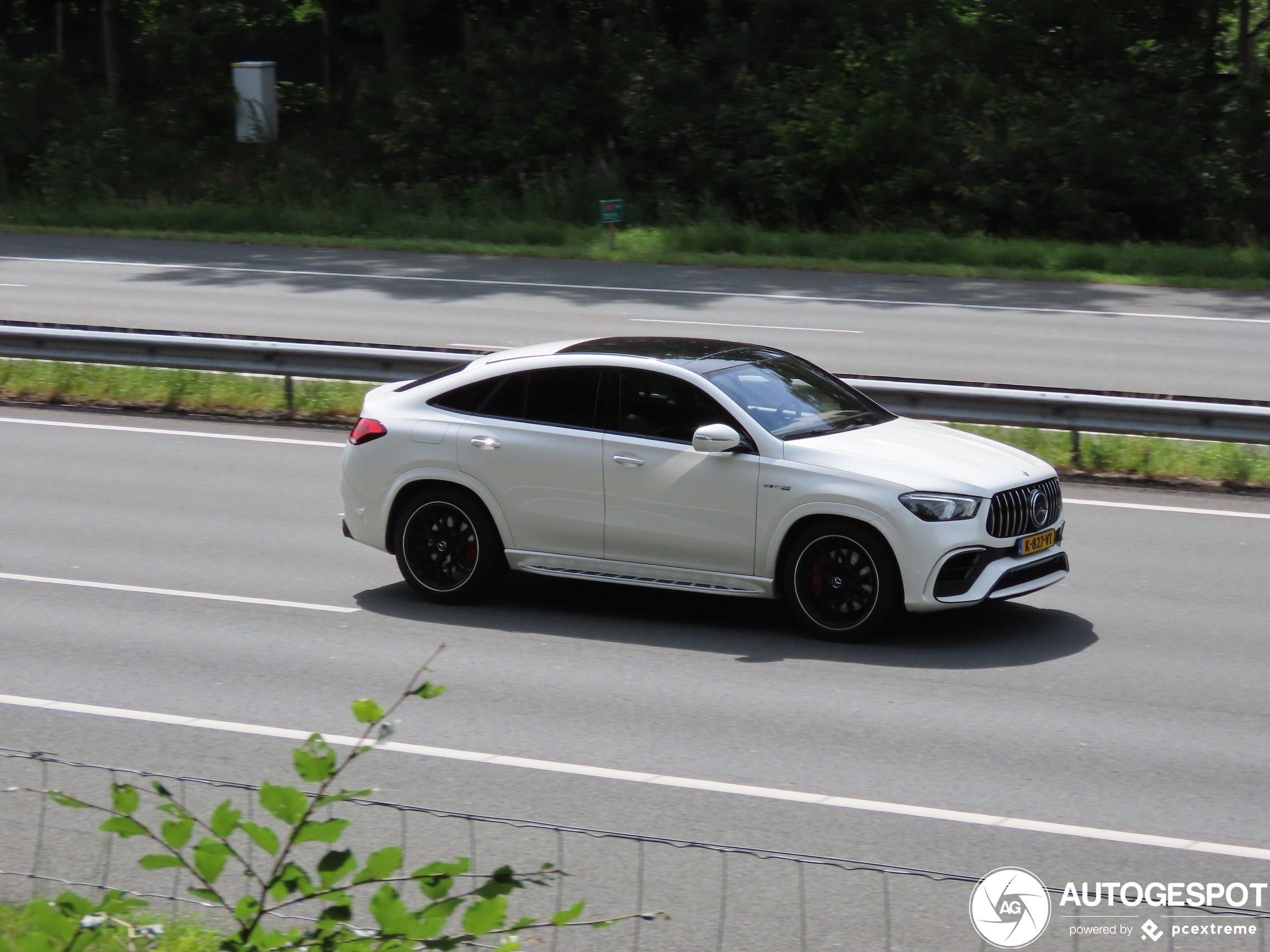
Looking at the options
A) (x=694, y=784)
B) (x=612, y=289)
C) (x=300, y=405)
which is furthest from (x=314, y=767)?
(x=612, y=289)

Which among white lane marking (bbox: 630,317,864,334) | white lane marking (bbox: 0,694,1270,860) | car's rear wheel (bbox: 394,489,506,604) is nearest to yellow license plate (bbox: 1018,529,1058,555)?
white lane marking (bbox: 0,694,1270,860)

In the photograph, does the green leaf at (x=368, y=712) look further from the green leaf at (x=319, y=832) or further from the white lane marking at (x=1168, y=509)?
the white lane marking at (x=1168, y=509)

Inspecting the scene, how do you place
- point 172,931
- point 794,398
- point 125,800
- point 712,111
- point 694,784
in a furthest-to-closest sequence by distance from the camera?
point 712,111 < point 794,398 < point 694,784 < point 172,931 < point 125,800

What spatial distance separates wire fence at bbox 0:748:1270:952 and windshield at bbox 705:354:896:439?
3485 mm

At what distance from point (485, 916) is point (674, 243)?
27.2 m

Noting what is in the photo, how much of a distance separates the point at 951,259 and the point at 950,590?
20.5 metres

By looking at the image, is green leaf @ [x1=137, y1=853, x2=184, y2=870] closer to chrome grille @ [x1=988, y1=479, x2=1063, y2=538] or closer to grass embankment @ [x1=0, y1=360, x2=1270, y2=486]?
chrome grille @ [x1=988, y1=479, x2=1063, y2=538]

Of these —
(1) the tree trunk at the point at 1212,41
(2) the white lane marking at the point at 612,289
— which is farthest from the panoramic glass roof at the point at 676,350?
(1) the tree trunk at the point at 1212,41

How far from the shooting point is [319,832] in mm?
3191

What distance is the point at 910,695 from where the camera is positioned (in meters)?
7.99

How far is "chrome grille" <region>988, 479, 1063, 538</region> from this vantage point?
8.67 metres

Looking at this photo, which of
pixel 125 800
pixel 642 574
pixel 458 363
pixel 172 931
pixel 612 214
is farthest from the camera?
pixel 612 214

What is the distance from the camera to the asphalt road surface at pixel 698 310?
1842 cm

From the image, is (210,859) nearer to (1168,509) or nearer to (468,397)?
(468,397)
